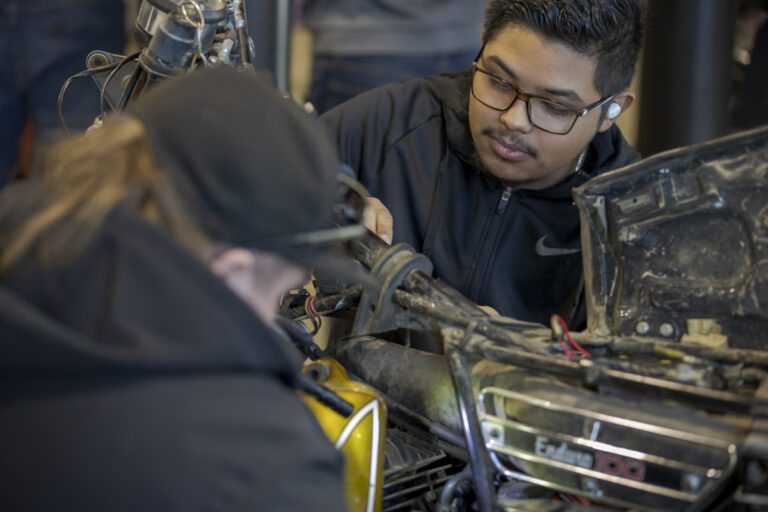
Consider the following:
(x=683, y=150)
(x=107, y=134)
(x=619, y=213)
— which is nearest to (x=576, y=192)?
(x=619, y=213)

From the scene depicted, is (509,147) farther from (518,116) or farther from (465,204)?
(465,204)

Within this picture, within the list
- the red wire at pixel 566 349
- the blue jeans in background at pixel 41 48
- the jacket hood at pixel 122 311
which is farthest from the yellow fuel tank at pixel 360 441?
the blue jeans in background at pixel 41 48

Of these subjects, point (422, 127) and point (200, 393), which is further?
point (422, 127)

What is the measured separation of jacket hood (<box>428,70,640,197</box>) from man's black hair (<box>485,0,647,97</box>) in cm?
14

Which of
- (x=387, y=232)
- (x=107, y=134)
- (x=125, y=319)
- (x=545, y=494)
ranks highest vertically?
(x=107, y=134)

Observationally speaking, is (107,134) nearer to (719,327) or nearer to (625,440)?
(625,440)

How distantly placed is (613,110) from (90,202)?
1352mm

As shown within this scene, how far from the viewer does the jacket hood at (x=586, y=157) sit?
189cm

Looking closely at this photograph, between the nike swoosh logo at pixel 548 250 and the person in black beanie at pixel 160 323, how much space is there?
1.11 metres

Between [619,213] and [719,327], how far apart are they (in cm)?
25

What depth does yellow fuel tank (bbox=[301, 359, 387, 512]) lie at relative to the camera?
1.17 meters

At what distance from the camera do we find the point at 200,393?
31.3 inches

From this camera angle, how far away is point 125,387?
78cm

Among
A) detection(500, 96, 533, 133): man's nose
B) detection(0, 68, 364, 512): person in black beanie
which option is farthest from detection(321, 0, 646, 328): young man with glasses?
detection(0, 68, 364, 512): person in black beanie
